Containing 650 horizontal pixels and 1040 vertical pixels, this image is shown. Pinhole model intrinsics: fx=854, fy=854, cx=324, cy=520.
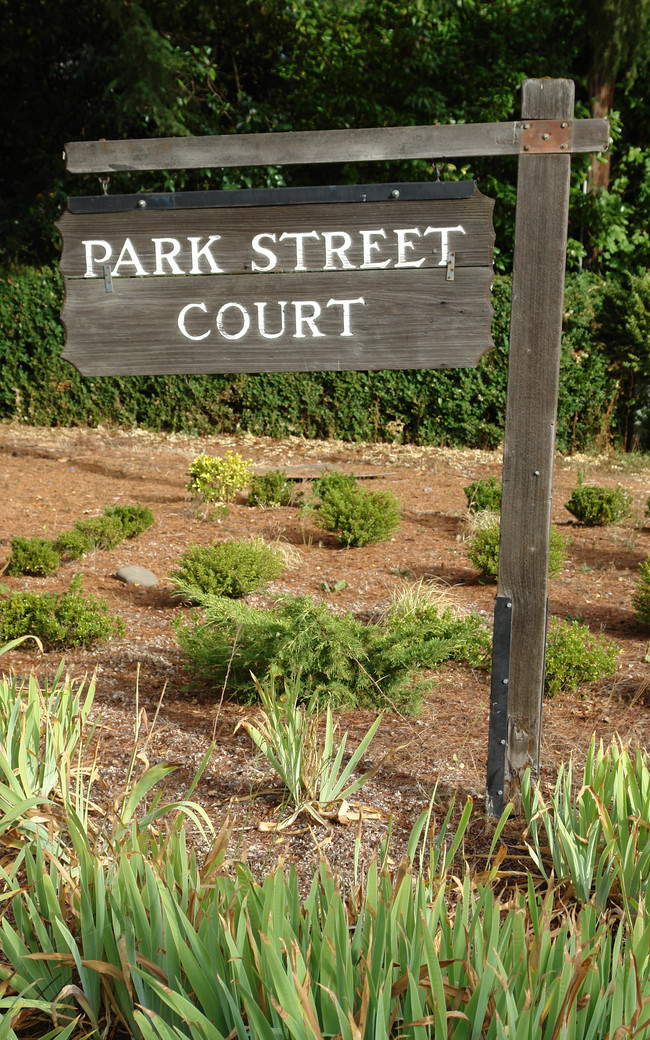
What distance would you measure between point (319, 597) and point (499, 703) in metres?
2.39

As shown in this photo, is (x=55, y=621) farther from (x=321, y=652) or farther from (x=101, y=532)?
(x=101, y=532)

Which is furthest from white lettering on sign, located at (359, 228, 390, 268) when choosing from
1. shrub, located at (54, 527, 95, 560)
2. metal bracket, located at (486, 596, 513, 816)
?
shrub, located at (54, 527, 95, 560)

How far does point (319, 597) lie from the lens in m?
5.05

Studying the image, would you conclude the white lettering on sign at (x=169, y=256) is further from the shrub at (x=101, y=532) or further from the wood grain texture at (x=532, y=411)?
the shrub at (x=101, y=532)

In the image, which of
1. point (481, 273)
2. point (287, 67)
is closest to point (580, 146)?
point (481, 273)

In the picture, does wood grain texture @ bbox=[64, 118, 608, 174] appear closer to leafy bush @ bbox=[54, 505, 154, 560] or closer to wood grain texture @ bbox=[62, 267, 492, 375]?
wood grain texture @ bbox=[62, 267, 492, 375]

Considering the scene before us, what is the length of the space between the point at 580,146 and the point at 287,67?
13695mm

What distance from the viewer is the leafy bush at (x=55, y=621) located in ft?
13.4

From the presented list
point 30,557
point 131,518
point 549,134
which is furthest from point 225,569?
point 549,134

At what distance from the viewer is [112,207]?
2.73m

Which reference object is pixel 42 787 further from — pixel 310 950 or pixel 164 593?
pixel 164 593

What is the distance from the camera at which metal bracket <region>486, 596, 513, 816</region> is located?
8.89ft

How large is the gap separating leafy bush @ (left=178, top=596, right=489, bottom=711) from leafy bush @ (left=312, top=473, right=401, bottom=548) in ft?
7.48

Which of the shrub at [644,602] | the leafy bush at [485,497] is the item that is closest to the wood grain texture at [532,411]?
the shrub at [644,602]
